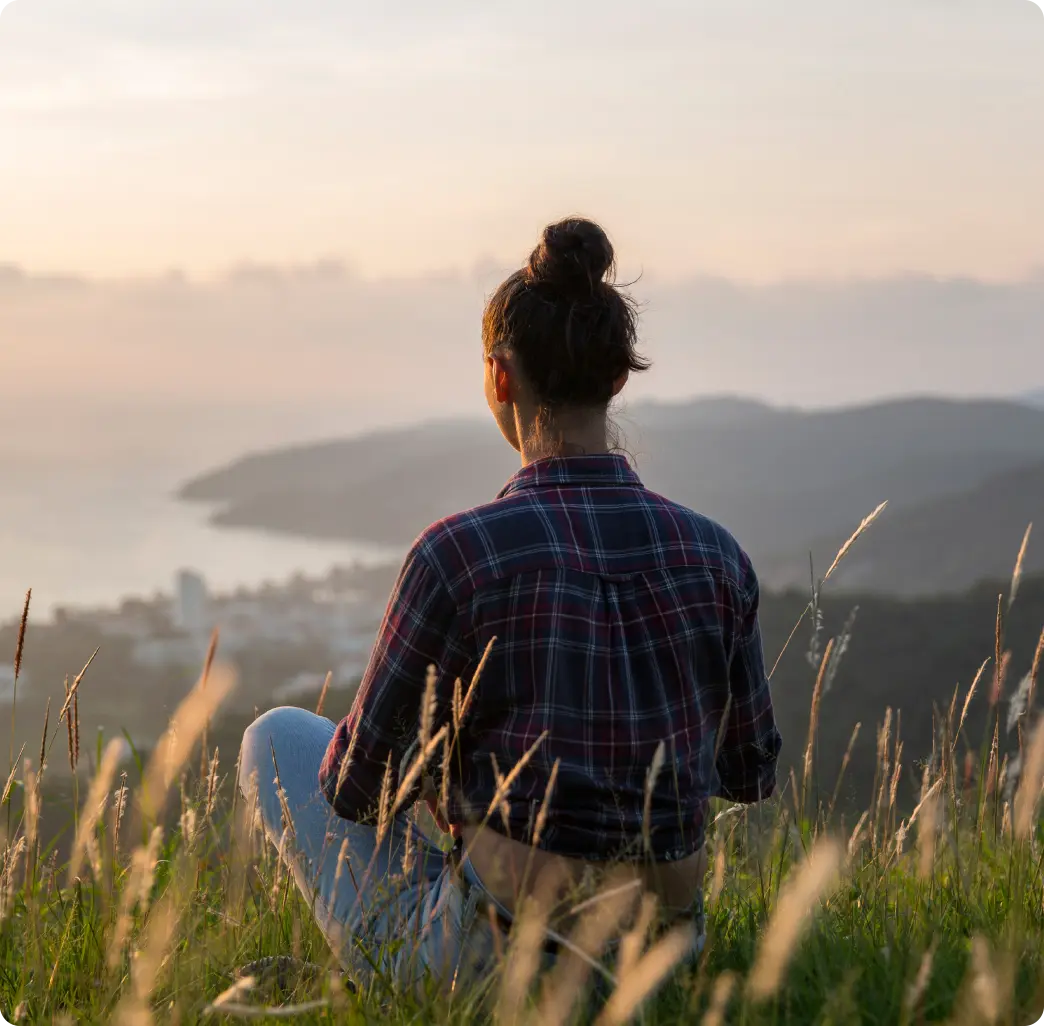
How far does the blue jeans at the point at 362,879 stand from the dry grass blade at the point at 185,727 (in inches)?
8.7

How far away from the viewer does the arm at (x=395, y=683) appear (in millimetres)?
1905

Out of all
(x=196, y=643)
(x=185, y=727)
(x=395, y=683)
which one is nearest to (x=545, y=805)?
(x=395, y=683)

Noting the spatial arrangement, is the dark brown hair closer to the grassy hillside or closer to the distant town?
the distant town

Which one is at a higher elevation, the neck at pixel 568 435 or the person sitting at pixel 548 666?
the neck at pixel 568 435

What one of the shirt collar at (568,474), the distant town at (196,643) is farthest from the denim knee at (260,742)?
the distant town at (196,643)

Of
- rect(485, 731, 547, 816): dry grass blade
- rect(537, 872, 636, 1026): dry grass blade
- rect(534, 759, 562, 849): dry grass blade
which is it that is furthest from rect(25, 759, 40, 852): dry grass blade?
rect(537, 872, 636, 1026): dry grass blade

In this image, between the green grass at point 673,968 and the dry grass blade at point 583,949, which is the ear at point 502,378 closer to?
the green grass at point 673,968

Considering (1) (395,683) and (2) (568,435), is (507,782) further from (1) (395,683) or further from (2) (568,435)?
(2) (568,435)

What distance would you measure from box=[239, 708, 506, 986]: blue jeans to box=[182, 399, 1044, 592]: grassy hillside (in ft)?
161

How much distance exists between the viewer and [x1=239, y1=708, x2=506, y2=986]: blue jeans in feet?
6.34

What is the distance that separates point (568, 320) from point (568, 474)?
0.29 meters

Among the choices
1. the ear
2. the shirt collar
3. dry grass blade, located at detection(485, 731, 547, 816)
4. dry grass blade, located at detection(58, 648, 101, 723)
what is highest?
the ear

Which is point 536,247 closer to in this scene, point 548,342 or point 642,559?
point 548,342

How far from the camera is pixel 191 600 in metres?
46.6
